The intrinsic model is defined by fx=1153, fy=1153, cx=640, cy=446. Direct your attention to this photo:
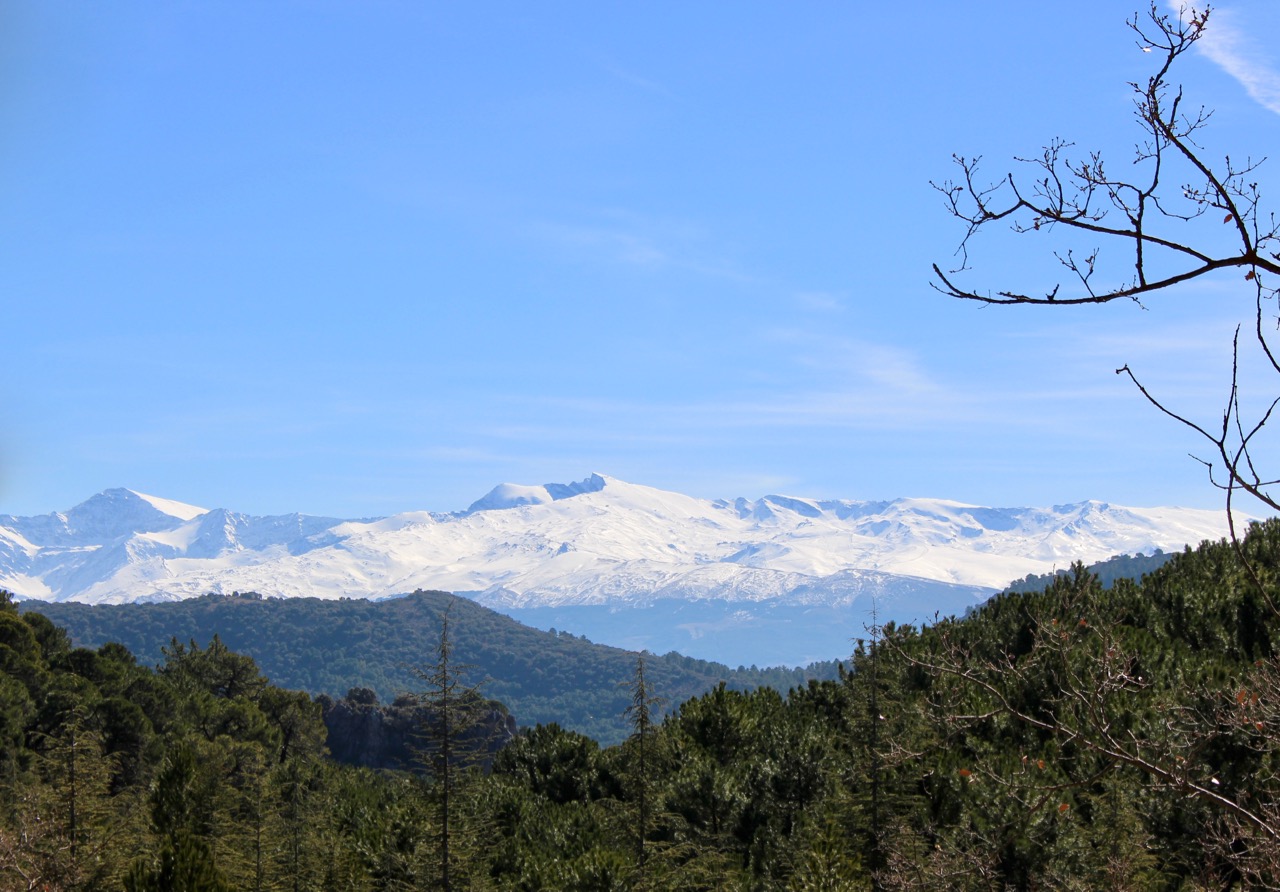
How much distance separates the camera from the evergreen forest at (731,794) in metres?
25.8

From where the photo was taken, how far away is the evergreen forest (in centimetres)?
2580

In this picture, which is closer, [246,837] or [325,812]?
[246,837]

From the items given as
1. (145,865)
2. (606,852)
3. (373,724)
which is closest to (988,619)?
(606,852)

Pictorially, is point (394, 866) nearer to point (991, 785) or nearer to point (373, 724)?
point (991, 785)

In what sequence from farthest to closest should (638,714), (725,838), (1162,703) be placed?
(725,838), (638,714), (1162,703)

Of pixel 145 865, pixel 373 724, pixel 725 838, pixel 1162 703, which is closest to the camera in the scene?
pixel 1162 703

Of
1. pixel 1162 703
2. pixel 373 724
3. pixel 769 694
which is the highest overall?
pixel 1162 703

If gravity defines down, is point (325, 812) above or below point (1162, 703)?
below

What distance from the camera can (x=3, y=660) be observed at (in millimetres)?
62781

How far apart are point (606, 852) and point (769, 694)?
28.1 meters

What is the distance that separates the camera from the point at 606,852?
106 ft

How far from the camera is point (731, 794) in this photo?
4141 cm

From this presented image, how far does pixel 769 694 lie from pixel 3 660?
41.5m

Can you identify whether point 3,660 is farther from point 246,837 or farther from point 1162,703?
point 1162,703
